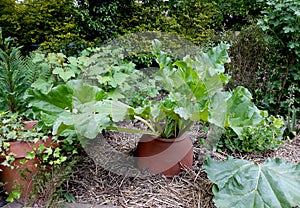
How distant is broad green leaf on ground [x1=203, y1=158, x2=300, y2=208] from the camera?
4.50 ft

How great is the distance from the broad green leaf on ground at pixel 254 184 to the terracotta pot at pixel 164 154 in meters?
0.19

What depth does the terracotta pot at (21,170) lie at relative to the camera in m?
1.55

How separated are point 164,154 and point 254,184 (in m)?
0.50

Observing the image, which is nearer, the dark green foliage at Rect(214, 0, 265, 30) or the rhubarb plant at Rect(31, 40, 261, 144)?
the rhubarb plant at Rect(31, 40, 261, 144)

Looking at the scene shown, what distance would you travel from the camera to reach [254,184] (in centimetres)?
143

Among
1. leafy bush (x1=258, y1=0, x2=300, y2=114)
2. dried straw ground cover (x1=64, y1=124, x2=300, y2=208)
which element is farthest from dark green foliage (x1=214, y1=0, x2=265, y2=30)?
dried straw ground cover (x1=64, y1=124, x2=300, y2=208)

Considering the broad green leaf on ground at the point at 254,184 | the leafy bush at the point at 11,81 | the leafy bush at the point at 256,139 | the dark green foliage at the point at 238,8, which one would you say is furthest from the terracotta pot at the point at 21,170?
the dark green foliage at the point at 238,8

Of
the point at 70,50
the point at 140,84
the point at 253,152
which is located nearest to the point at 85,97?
the point at 140,84

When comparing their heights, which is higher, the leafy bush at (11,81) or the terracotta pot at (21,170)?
the leafy bush at (11,81)

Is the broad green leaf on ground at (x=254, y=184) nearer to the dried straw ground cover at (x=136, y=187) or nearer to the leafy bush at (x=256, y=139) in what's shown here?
the dried straw ground cover at (x=136, y=187)

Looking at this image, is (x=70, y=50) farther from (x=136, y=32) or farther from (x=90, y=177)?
(x=90, y=177)

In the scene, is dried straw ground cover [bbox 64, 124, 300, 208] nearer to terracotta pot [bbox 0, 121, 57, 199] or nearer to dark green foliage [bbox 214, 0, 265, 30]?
terracotta pot [bbox 0, 121, 57, 199]

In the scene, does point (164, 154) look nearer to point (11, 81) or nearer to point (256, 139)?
point (256, 139)

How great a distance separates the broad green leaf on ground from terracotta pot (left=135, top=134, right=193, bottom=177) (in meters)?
0.19
